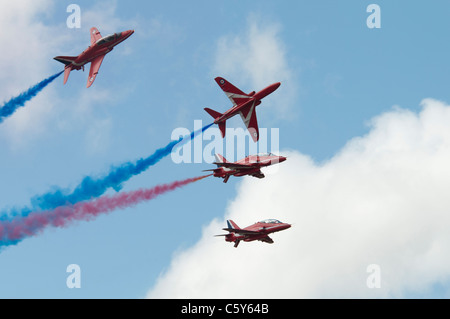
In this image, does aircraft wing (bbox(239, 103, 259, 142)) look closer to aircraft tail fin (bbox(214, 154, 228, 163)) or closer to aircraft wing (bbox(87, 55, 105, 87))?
aircraft tail fin (bbox(214, 154, 228, 163))

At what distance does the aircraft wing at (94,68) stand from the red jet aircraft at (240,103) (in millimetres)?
16080

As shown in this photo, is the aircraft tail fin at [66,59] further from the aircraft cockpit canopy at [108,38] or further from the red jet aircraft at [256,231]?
the red jet aircraft at [256,231]

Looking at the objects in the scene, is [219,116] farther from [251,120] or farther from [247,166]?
[247,166]

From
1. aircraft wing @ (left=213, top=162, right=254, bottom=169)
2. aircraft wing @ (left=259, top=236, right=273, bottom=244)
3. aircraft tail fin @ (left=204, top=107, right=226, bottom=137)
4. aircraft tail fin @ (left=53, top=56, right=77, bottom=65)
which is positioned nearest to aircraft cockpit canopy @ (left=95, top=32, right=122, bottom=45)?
aircraft tail fin @ (left=53, top=56, right=77, bottom=65)

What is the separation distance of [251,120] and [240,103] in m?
2.86

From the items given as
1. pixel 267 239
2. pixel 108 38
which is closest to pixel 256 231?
pixel 267 239

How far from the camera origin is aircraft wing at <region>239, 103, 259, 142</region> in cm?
9049

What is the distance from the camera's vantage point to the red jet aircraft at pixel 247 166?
87912 mm

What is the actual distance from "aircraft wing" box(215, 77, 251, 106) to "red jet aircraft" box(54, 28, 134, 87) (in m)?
15.1

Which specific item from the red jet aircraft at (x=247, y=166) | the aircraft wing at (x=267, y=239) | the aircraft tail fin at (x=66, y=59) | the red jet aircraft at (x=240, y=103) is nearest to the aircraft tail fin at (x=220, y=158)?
the red jet aircraft at (x=247, y=166)

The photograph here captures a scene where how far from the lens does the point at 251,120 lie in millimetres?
91750

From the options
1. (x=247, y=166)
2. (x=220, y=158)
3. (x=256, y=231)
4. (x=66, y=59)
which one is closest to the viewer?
(x=247, y=166)
